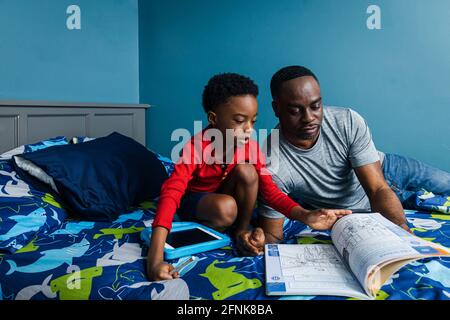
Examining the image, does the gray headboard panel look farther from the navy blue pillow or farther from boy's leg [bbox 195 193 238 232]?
boy's leg [bbox 195 193 238 232]

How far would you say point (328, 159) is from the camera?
1.44 meters

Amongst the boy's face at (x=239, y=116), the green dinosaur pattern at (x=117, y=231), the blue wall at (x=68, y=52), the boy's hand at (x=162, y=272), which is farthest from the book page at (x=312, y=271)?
the blue wall at (x=68, y=52)

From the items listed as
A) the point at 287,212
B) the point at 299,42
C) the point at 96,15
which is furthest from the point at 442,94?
the point at 96,15

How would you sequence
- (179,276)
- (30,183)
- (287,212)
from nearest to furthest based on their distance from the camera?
(179,276) → (287,212) → (30,183)

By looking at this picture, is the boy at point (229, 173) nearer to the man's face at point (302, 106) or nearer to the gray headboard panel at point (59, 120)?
the man's face at point (302, 106)

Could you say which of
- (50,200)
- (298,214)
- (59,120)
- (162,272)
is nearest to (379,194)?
(298,214)

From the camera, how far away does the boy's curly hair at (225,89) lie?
1.29m

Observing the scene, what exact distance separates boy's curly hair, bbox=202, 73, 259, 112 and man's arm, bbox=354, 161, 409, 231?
451 mm

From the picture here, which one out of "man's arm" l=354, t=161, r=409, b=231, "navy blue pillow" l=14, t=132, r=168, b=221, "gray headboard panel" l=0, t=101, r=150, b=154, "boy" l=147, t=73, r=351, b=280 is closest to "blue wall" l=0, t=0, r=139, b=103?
"gray headboard panel" l=0, t=101, r=150, b=154

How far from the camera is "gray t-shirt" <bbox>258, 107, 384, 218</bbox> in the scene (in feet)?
4.60

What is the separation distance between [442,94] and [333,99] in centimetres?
51
